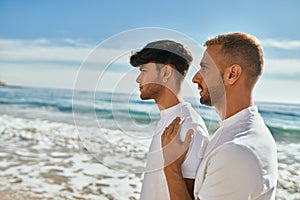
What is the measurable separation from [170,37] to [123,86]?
0.25 m

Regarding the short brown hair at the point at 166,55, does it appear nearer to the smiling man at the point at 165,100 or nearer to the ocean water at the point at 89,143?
the smiling man at the point at 165,100

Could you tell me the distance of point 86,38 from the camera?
77.6 feet

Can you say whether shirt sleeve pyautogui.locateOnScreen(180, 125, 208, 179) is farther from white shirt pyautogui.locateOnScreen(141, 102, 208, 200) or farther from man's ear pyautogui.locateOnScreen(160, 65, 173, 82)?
man's ear pyautogui.locateOnScreen(160, 65, 173, 82)

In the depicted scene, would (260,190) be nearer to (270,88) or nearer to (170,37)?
(170,37)

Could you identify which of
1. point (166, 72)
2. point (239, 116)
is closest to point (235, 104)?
point (239, 116)

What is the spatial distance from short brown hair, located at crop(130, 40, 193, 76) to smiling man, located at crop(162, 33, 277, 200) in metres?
0.09

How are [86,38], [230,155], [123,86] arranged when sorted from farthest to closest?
[86,38], [123,86], [230,155]

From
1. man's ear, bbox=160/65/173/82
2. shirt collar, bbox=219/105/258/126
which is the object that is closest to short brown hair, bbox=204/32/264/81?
shirt collar, bbox=219/105/258/126

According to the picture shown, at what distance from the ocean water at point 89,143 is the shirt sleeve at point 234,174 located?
0.85ft

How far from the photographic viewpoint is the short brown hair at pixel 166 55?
4.73 feet

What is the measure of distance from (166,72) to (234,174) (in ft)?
1.69

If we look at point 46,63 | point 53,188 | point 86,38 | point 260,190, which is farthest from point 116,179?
point 46,63

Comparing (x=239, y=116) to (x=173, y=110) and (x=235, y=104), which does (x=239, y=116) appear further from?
(x=173, y=110)

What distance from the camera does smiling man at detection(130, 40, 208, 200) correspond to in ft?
4.51
